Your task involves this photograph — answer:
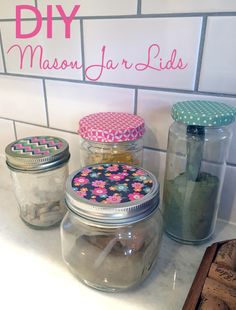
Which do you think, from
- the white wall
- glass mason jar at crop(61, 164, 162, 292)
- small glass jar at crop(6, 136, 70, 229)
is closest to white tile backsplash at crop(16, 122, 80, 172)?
the white wall

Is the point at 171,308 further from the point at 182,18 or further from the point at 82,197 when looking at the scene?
the point at 182,18

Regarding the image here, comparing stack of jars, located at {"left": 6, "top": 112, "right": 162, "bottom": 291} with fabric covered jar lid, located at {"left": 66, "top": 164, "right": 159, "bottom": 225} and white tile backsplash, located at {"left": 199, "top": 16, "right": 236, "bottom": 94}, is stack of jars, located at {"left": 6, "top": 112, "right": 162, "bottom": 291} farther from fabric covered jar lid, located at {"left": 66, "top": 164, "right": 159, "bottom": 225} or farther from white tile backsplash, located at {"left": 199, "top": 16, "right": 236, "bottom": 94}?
Result: white tile backsplash, located at {"left": 199, "top": 16, "right": 236, "bottom": 94}

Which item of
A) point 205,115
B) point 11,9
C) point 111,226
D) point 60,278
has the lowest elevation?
point 60,278

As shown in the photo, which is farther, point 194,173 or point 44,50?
point 44,50

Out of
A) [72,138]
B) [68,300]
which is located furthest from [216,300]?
[72,138]

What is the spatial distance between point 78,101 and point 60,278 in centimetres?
33

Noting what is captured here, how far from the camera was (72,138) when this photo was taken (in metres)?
0.62

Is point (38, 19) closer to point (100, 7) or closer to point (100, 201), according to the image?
point (100, 7)

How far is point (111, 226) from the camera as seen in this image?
1.09ft

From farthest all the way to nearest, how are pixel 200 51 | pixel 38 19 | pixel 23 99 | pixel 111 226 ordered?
pixel 23 99
pixel 38 19
pixel 200 51
pixel 111 226

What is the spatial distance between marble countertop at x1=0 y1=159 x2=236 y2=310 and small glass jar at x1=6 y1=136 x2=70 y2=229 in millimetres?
24

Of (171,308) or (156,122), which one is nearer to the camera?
(171,308)

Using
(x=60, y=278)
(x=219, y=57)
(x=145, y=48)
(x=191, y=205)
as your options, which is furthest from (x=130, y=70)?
(x=60, y=278)

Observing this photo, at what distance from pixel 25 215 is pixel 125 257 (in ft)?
0.73
